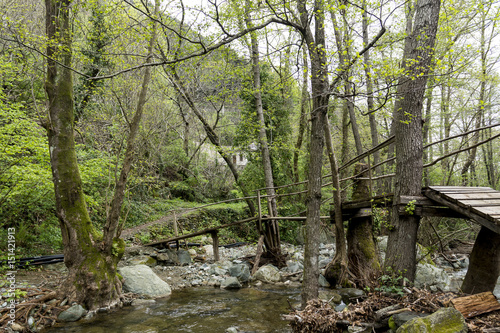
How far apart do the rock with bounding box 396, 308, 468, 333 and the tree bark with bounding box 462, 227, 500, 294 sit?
1.84m

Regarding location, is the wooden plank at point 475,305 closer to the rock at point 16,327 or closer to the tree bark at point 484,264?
the tree bark at point 484,264

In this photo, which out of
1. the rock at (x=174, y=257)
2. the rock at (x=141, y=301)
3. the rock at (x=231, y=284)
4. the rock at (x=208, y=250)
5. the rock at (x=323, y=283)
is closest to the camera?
the rock at (x=141, y=301)

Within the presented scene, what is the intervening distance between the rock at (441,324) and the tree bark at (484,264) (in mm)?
1838

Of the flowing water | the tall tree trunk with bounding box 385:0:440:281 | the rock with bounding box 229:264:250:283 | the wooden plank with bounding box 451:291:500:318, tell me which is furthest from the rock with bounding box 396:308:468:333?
the rock with bounding box 229:264:250:283

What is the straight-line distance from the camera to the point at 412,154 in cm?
566

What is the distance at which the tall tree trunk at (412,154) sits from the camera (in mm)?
5473

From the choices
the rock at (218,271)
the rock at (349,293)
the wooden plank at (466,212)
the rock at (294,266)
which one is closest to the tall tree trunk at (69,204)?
the rock at (218,271)

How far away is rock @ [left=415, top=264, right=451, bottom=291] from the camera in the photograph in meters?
7.52

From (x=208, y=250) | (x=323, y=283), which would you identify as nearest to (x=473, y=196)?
(x=323, y=283)

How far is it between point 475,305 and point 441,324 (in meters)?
0.88

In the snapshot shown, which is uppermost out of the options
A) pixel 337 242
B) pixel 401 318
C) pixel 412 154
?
pixel 412 154

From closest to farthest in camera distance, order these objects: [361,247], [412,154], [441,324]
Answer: [441,324], [412,154], [361,247]

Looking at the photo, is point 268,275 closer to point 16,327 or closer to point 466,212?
point 466,212

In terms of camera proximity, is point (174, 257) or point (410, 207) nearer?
point (410, 207)
